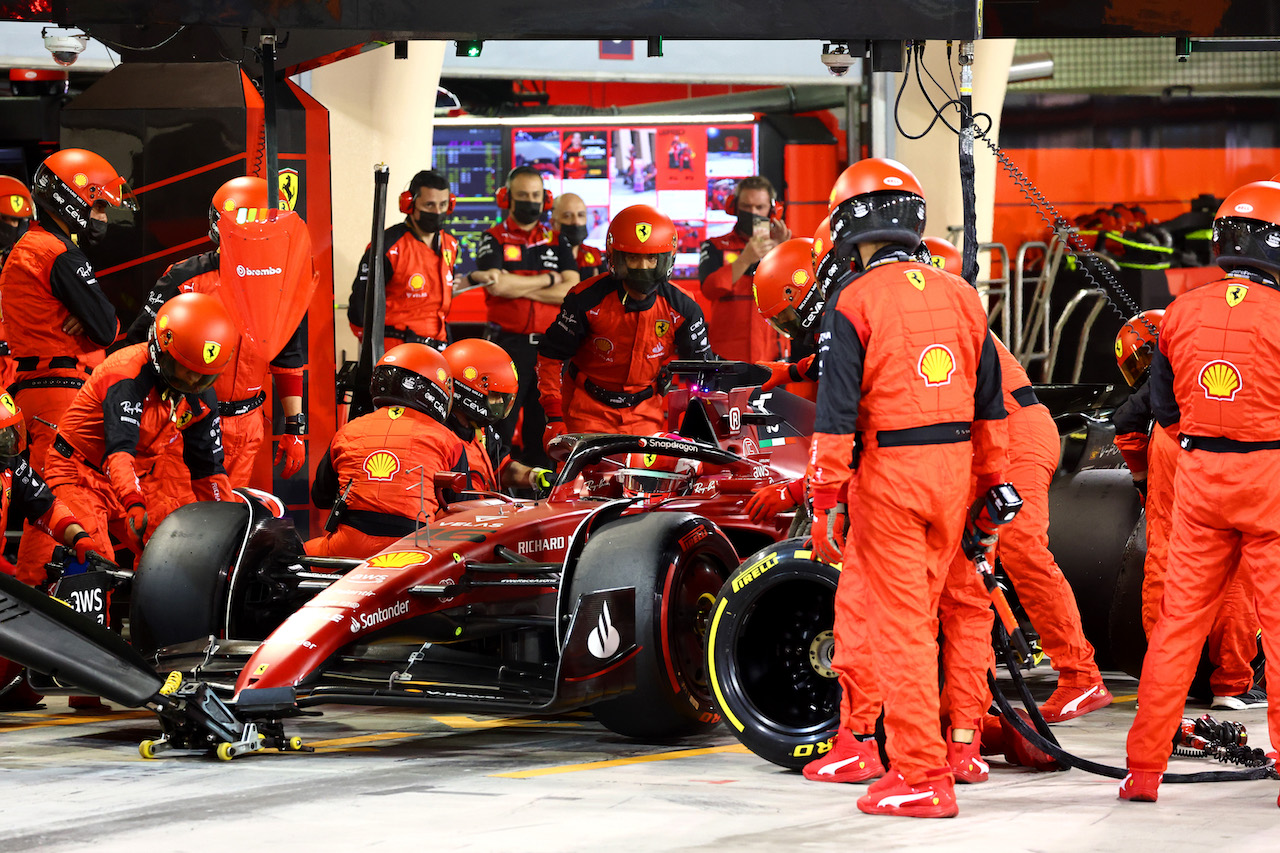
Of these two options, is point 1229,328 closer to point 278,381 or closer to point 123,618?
point 278,381

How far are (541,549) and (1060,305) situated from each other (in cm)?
1069

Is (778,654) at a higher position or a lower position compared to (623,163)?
lower

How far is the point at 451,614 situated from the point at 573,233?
7322mm

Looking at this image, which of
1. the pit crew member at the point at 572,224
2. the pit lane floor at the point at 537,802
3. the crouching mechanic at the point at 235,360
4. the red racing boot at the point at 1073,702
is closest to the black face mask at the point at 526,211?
the pit crew member at the point at 572,224

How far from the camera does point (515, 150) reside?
1486 cm

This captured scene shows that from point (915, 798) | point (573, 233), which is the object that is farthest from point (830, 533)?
point (573, 233)

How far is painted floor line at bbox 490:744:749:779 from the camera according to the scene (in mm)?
5977

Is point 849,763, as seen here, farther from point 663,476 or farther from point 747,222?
point 747,222

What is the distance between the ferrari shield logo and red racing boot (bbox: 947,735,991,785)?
6.39m

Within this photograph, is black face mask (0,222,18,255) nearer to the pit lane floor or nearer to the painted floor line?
the pit lane floor

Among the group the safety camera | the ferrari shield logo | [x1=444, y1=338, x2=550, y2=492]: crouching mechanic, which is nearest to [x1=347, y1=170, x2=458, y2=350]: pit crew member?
the ferrari shield logo

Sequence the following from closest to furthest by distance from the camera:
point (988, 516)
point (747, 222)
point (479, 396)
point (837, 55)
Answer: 1. point (988, 516)
2. point (479, 396)
3. point (837, 55)
4. point (747, 222)

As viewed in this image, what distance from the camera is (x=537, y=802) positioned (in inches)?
212

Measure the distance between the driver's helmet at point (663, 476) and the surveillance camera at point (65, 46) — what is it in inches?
207
